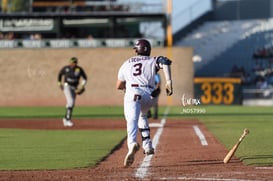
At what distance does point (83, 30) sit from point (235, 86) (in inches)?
435

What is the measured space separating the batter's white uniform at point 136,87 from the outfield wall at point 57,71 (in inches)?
1320

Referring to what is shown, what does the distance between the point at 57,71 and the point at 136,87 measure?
34.9 metres

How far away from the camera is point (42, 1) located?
165ft

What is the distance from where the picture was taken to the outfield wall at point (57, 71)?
152ft

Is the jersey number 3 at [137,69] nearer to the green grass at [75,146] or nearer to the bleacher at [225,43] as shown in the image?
the green grass at [75,146]

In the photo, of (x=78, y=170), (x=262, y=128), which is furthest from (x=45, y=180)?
(x=262, y=128)

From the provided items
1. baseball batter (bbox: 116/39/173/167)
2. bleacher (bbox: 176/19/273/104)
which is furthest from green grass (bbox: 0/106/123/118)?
baseball batter (bbox: 116/39/173/167)

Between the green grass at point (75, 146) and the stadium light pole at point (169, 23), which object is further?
the stadium light pole at point (169, 23)

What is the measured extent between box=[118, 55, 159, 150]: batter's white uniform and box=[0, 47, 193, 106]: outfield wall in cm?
3354

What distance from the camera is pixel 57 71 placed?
154ft

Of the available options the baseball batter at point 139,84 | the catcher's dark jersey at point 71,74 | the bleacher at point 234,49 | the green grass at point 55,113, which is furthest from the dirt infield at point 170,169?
the bleacher at point 234,49

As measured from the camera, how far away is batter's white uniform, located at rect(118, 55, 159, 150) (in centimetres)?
1220

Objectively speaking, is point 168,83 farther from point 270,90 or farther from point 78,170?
point 270,90

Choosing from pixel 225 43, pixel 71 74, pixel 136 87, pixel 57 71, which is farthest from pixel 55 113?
pixel 136 87
